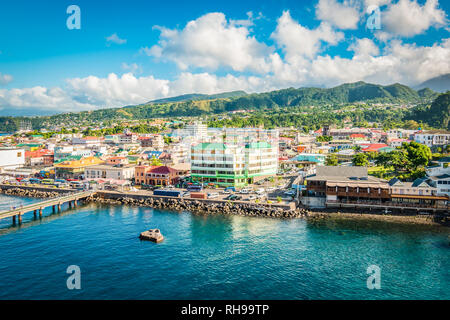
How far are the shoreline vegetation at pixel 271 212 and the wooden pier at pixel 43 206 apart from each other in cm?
307

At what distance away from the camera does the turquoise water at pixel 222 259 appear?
21.6 meters

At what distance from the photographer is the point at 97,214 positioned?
40.9 m

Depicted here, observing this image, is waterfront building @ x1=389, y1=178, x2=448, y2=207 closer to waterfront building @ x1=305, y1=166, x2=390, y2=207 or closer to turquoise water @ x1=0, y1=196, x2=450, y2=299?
waterfront building @ x1=305, y1=166, x2=390, y2=207

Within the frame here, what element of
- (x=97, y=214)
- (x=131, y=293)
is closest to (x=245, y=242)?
(x=131, y=293)

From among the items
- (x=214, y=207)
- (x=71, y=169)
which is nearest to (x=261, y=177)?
(x=214, y=207)

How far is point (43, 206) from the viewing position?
41500mm

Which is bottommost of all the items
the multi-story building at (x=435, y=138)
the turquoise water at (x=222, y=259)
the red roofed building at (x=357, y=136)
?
the turquoise water at (x=222, y=259)

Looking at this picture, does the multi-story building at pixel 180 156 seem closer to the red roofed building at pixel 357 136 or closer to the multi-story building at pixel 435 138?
the red roofed building at pixel 357 136

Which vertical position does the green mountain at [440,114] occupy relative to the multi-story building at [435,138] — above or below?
above

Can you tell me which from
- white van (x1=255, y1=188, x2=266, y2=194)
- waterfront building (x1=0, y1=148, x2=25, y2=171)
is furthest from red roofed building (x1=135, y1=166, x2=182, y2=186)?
waterfront building (x1=0, y1=148, x2=25, y2=171)

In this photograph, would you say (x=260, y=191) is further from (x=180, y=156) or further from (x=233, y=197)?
(x=180, y=156)

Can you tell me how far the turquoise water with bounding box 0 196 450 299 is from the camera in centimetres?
2159

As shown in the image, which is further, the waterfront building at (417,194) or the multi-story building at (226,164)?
the multi-story building at (226,164)

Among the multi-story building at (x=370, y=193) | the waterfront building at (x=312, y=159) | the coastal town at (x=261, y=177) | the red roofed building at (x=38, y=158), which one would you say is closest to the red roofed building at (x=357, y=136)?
the coastal town at (x=261, y=177)
